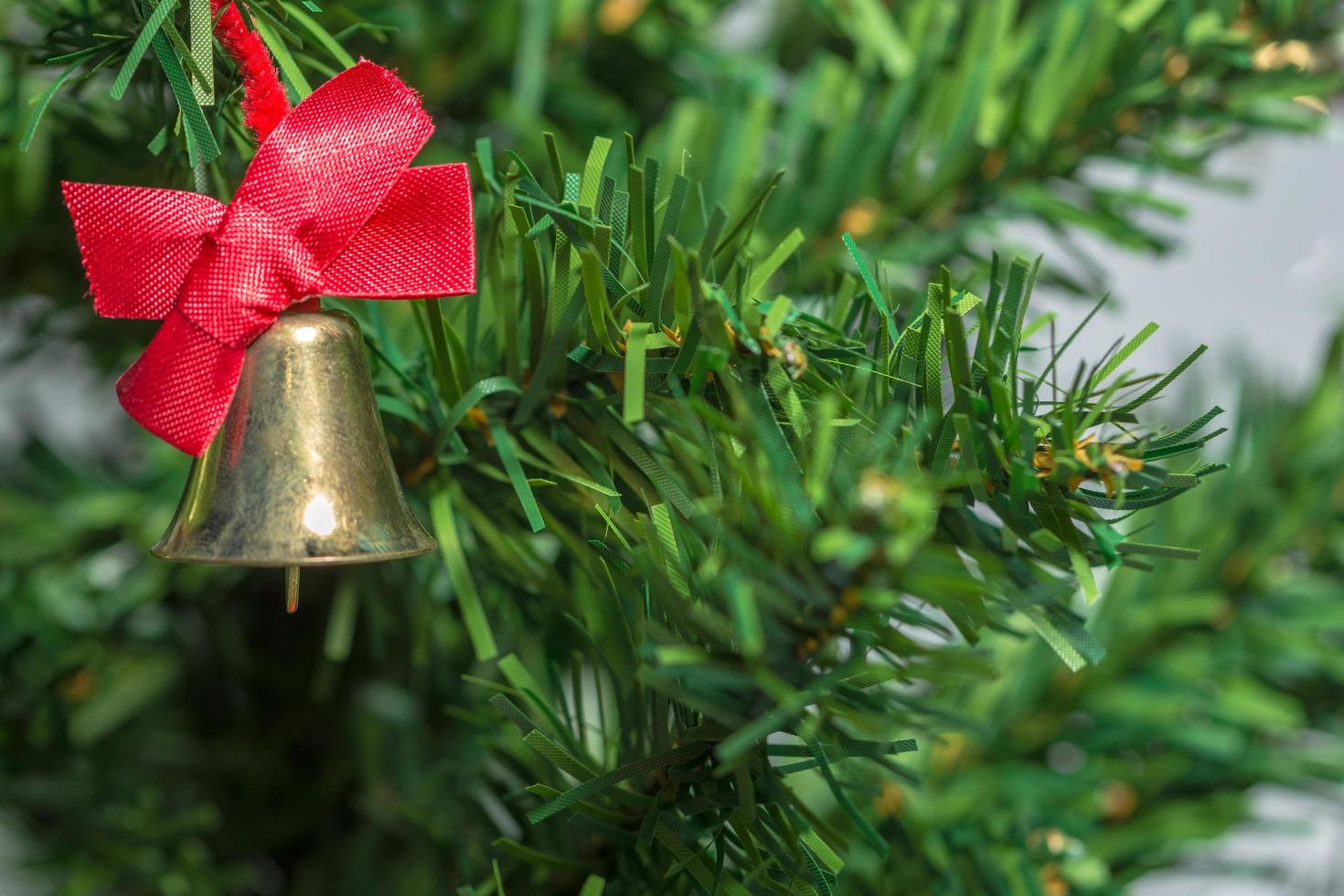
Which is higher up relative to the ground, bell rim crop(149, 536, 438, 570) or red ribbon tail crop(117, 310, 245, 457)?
red ribbon tail crop(117, 310, 245, 457)

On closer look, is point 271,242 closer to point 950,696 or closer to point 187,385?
point 187,385

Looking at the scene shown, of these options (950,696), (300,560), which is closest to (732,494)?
(300,560)

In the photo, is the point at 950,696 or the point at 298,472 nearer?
the point at 298,472

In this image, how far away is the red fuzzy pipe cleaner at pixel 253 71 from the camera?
0.52ft

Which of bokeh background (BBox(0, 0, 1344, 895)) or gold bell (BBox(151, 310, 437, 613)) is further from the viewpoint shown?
bokeh background (BBox(0, 0, 1344, 895))

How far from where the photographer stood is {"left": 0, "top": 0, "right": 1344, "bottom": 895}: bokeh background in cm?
26

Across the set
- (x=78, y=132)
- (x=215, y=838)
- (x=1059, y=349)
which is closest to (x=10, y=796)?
(x=215, y=838)

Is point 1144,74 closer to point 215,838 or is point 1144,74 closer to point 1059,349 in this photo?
point 1059,349

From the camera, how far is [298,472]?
0.16 meters

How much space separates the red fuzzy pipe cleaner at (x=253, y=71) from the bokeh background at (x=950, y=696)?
0.07 metres

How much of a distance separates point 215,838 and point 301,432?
7.6 inches

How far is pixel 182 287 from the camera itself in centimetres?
16

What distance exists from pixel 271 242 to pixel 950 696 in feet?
0.66

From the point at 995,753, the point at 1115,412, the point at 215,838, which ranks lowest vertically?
the point at 215,838
